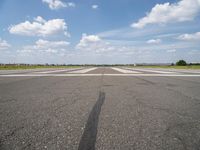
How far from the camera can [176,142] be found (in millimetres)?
2357

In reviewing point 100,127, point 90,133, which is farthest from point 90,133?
point 100,127

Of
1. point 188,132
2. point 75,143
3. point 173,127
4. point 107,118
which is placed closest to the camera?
point 75,143

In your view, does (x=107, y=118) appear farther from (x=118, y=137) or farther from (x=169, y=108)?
(x=169, y=108)

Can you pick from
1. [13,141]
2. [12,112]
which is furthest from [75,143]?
[12,112]

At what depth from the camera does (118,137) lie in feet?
8.22

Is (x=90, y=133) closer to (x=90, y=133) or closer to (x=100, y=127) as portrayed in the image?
(x=90, y=133)

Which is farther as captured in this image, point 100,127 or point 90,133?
point 100,127

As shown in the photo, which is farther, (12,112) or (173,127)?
(12,112)

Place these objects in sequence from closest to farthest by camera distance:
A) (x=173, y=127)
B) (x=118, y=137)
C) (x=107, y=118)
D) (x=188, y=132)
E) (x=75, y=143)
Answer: (x=75, y=143) → (x=118, y=137) → (x=188, y=132) → (x=173, y=127) → (x=107, y=118)

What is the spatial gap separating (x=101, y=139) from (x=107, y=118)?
2.99 ft

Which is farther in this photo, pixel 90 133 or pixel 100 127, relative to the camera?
pixel 100 127

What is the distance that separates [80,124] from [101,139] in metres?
0.70

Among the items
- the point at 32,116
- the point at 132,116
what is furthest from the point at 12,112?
the point at 132,116

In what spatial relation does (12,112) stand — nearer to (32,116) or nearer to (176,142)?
(32,116)
